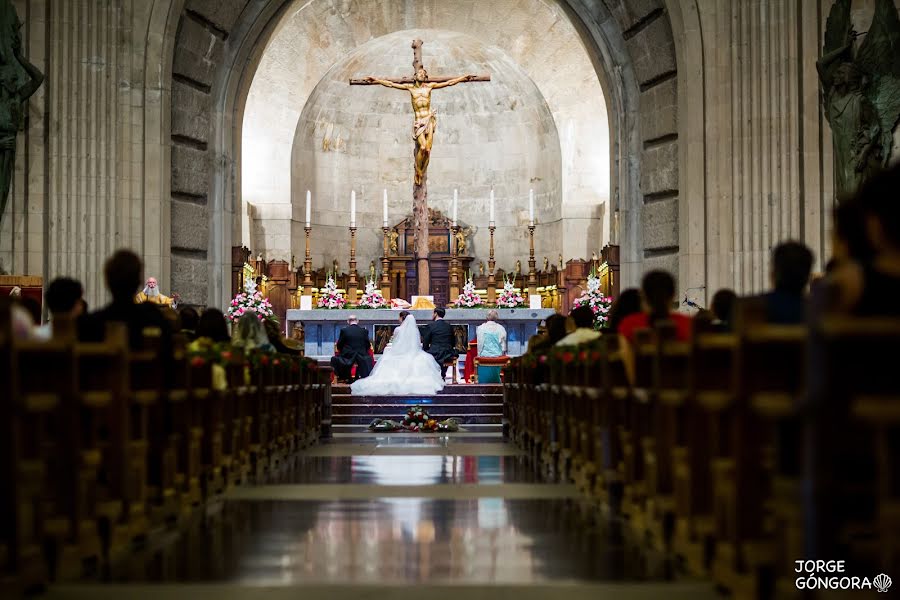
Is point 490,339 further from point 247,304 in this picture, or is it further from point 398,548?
point 398,548

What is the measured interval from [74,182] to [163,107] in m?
1.73

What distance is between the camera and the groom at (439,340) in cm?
1752

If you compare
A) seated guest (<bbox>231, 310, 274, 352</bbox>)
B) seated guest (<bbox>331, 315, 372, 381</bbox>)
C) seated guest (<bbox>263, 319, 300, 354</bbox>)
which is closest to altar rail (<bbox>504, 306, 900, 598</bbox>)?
seated guest (<bbox>231, 310, 274, 352</bbox>)

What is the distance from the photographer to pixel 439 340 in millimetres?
17531

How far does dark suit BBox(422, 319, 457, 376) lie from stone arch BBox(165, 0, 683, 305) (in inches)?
111

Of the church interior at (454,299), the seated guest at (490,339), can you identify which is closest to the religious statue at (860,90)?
the church interior at (454,299)

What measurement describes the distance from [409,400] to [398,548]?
35.0 feet

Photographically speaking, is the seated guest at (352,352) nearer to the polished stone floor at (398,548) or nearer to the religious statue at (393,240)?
the religious statue at (393,240)

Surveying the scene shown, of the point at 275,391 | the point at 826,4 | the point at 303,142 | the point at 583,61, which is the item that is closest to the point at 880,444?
the point at 275,391

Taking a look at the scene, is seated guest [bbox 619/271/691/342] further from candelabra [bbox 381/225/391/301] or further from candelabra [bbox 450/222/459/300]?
candelabra [bbox 381/225/391/301]

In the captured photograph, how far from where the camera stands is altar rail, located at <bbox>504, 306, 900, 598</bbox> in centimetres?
286

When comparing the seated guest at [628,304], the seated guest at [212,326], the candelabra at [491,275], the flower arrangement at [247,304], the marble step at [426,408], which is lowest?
the marble step at [426,408]

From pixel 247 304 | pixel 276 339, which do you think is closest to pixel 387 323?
pixel 247 304

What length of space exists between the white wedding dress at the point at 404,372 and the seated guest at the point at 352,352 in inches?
28.6
